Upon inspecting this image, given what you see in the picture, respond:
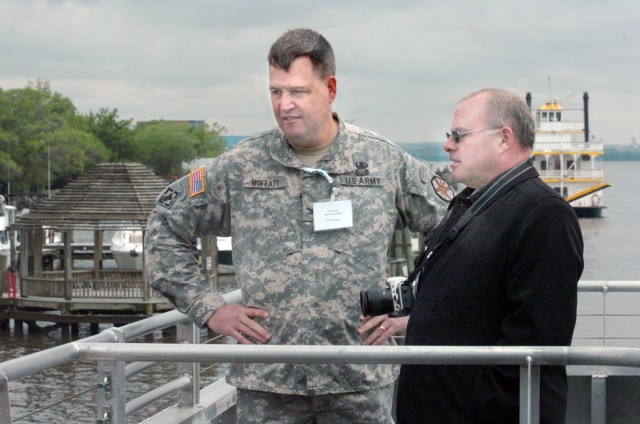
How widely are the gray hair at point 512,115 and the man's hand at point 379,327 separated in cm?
91

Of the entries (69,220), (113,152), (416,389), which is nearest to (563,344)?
(416,389)

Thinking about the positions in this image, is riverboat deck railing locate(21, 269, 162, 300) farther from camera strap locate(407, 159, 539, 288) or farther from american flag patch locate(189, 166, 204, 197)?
camera strap locate(407, 159, 539, 288)

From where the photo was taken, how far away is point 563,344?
10.9 ft

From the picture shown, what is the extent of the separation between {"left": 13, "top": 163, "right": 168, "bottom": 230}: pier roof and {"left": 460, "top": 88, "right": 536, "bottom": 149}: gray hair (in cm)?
3872

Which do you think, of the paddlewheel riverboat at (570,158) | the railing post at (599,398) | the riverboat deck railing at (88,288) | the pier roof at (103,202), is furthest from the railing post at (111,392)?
the paddlewheel riverboat at (570,158)

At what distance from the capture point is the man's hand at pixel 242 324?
4.10m

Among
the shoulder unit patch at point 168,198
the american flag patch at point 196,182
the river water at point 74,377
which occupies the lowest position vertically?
the river water at point 74,377

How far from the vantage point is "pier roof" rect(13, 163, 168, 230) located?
43094 mm

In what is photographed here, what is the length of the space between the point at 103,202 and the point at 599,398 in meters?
39.2

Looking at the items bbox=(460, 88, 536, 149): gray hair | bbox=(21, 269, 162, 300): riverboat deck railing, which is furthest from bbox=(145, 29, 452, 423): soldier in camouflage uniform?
bbox=(21, 269, 162, 300): riverboat deck railing

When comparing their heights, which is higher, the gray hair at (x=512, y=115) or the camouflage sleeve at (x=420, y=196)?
the gray hair at (x=512, y=115)

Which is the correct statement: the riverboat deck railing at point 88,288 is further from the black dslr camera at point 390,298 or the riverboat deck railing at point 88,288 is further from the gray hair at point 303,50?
the black dslr camera at point 390,298

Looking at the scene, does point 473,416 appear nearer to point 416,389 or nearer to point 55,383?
point 416,389

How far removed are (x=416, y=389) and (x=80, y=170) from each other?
116 metres
